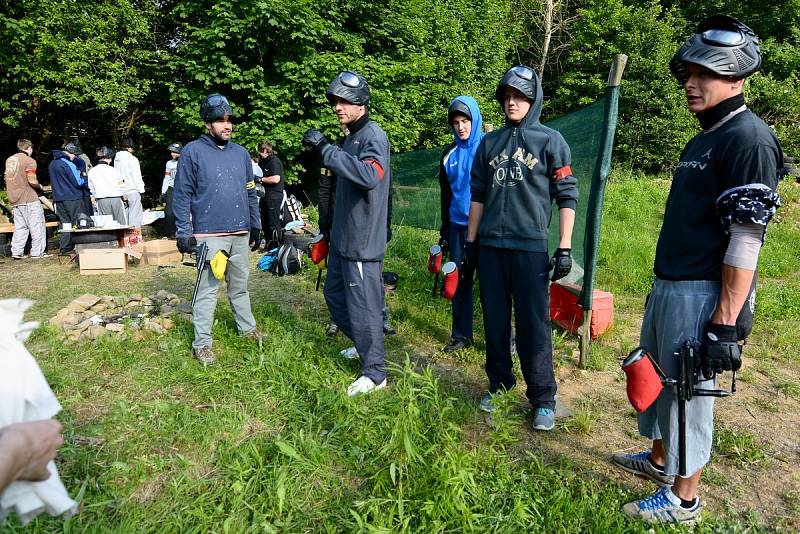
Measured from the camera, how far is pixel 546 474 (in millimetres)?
2684

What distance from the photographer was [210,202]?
4070 millimetres

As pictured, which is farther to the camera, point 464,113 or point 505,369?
point 464,113

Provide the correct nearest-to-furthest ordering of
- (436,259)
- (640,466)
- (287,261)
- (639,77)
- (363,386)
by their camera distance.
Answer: (640,466) < (363,386) < (436,259) < (287,261) < (639,77)

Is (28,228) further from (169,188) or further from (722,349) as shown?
(722,349)

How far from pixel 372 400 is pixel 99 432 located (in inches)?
64.6

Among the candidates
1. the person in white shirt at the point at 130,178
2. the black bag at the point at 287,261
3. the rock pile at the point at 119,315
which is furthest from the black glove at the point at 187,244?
the person in white shirt at the point at 130,178

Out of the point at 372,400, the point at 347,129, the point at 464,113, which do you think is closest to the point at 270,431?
the point at 372,400

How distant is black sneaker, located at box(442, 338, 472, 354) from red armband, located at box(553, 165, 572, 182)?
1.85 meters

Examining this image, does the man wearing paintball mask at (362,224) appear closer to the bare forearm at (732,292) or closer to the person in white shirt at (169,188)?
the bare forearm at (732,292)

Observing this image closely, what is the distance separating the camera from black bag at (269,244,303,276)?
711 cm

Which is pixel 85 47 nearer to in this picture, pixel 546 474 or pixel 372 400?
pixel 372 400

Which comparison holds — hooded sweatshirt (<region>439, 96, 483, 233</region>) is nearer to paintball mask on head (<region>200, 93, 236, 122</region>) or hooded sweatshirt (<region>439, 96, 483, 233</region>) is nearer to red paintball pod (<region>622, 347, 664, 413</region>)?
paintball mask on head (<region>200, 93, 236, 122</region>)

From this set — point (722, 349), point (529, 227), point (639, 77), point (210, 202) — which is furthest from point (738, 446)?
point (639, 77)

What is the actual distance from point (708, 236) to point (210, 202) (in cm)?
342
